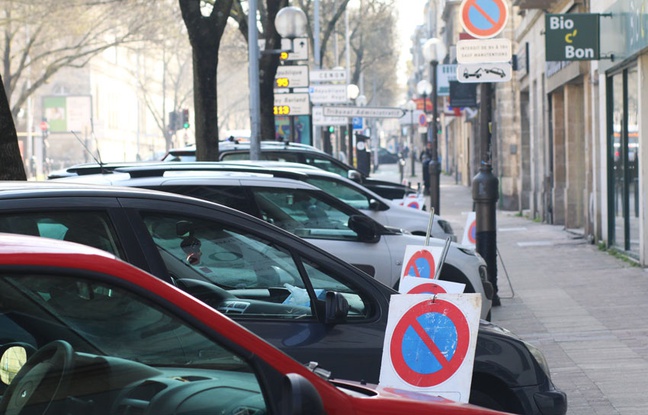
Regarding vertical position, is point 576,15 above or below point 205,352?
above

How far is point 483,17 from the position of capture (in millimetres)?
12133

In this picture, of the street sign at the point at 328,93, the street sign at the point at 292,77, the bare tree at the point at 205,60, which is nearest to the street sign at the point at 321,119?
the street sign at the point at 328,93

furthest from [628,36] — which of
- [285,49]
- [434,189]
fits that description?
[434,189]

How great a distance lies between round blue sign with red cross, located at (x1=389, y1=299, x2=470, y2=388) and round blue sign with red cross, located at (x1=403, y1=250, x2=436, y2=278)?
2557mm

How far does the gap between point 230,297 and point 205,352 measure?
252 cm

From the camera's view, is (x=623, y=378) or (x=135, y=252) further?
(x=623, y=378)

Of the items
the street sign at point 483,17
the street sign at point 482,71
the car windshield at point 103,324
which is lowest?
the car windshield at point 103,324

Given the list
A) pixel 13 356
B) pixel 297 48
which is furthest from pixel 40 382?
pixel 297 48

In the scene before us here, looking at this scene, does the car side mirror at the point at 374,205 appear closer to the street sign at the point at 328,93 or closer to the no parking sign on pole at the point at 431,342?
the no parking sign on pole at the point at 431,342

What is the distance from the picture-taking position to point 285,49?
22.7 m

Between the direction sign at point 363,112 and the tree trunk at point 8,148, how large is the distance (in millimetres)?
17206

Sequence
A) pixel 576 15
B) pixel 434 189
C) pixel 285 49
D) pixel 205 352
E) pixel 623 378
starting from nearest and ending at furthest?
pixel 205 352, pixel 623 378, pixel 576 15, pixel 285 49, pixel 434 189

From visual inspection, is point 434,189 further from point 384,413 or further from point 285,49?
point 384,413

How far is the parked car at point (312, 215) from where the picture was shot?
30.0ft
